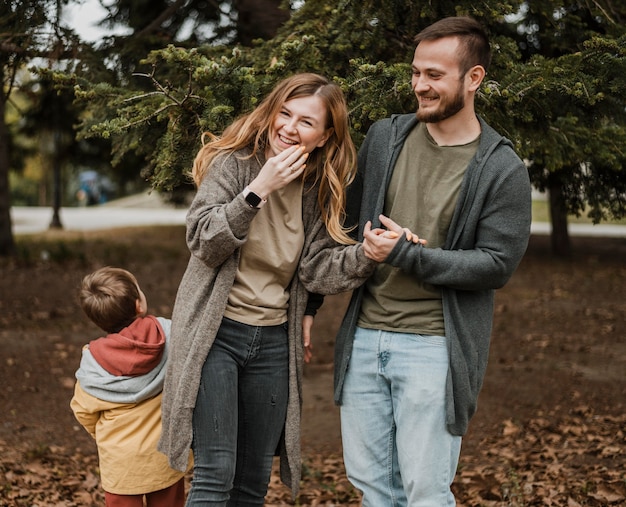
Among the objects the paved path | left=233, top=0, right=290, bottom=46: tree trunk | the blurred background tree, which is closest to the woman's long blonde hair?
the blurred background tree

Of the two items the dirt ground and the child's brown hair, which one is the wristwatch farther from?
the dirt ground

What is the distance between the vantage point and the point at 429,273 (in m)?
2.58

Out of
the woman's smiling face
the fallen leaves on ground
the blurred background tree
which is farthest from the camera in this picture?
the fallen leaves on ground

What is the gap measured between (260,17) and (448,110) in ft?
10.3

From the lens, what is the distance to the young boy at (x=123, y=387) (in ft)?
10.00

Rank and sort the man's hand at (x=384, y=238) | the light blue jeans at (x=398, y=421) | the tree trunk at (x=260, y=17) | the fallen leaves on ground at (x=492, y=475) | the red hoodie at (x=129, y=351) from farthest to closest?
the tree trunk at (x=260, y=17) → the fallen leaves on ground at (x=492, y=475) → the red hoodie at (x=129, y=351) → the light blue jeans at (x=398, y=421) → the man's hand at (x=384, y=238)

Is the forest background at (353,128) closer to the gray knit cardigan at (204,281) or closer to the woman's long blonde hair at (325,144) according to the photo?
the woman's long blonde hair at (325,144)

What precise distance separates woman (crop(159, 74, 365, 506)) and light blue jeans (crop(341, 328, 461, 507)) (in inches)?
10.1

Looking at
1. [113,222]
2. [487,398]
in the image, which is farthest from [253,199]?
[113,222]

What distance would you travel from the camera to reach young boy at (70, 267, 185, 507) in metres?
3.05

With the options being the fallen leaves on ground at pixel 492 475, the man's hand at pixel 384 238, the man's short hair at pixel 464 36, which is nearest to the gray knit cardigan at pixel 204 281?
the man's hand at pixel 384 238

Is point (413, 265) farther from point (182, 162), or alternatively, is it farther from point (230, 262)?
point (182, 162)

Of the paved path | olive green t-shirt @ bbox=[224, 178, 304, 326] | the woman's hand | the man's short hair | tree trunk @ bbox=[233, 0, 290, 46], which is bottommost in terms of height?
the paved path

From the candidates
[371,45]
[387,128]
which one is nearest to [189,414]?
[387,128]
